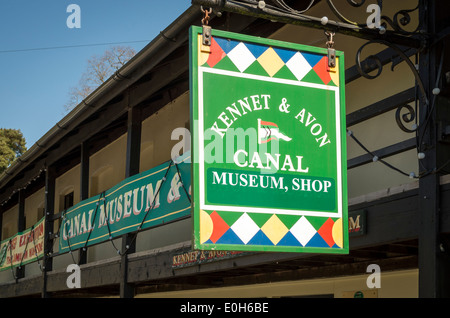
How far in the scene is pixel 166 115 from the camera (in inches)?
492

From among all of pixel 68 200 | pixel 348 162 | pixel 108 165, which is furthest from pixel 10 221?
pixel 348 162

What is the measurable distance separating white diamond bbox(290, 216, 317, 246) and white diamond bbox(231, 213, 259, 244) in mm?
265

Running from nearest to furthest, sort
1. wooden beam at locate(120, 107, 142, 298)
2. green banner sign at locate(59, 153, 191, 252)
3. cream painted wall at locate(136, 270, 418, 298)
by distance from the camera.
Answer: cream painted wall at locate(136, 270, 418, 298)
green banner sign at locate(59, 153, 191, 252)
wooden beam at locate(120, 107, 142, 298)

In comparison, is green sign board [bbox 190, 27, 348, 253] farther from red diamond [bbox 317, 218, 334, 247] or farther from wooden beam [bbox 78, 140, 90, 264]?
wooden beam [bbox 78, 140, 90, 264]

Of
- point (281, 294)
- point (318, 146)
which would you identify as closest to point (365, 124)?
point (281, 294)

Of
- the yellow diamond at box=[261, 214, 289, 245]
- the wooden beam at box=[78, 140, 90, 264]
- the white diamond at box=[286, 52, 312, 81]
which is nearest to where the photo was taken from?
the yellow diamond at box=[261, 214, 289, 245]

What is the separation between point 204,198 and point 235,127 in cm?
51

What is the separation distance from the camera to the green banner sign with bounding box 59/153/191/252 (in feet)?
28.7

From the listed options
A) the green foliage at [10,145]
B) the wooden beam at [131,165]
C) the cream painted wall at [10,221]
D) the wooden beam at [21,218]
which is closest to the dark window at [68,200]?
the wooden beam at [21,218]

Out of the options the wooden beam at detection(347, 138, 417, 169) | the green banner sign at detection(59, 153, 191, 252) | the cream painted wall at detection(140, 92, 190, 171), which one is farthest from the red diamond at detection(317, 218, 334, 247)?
the cream painted wall at detection(140, 92, 190, 171)

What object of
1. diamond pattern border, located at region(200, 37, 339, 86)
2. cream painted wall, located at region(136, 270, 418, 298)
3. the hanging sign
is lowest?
cream painted wall, located at region(136, 270, 418, 298)

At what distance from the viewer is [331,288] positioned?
905 centimetres
